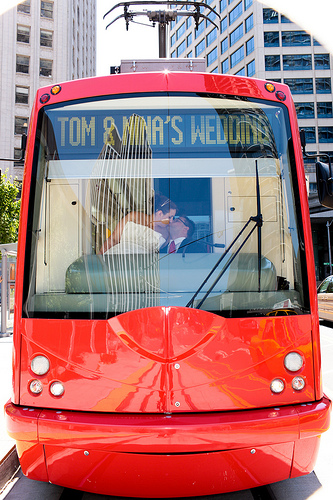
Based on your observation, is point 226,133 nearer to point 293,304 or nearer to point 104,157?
point 104,157

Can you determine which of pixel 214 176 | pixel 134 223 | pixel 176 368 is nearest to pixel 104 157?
pixel 134 223

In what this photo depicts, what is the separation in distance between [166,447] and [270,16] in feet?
191

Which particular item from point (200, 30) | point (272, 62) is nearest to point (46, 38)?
point (272, 62)

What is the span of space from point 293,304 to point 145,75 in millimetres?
1800

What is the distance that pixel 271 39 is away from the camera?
172ft

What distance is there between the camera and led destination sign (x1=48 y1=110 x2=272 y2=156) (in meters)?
3.06

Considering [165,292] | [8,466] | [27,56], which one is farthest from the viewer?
[27,56]

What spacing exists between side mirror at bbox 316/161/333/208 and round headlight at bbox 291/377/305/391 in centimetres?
130

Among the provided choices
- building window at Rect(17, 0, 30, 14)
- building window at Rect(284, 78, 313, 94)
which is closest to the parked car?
building window at Rect(17, 0, 30, 14)

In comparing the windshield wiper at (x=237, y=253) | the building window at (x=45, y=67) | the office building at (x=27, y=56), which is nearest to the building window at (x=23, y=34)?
the office building at (x=27, y=56)

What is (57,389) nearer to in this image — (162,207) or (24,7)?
(162,207)

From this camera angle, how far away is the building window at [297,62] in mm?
52781

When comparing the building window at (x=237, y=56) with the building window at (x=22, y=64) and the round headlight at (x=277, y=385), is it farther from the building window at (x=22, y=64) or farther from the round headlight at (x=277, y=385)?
the round headlight at (x=277, y=385)

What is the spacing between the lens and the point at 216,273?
2916 millimetres
